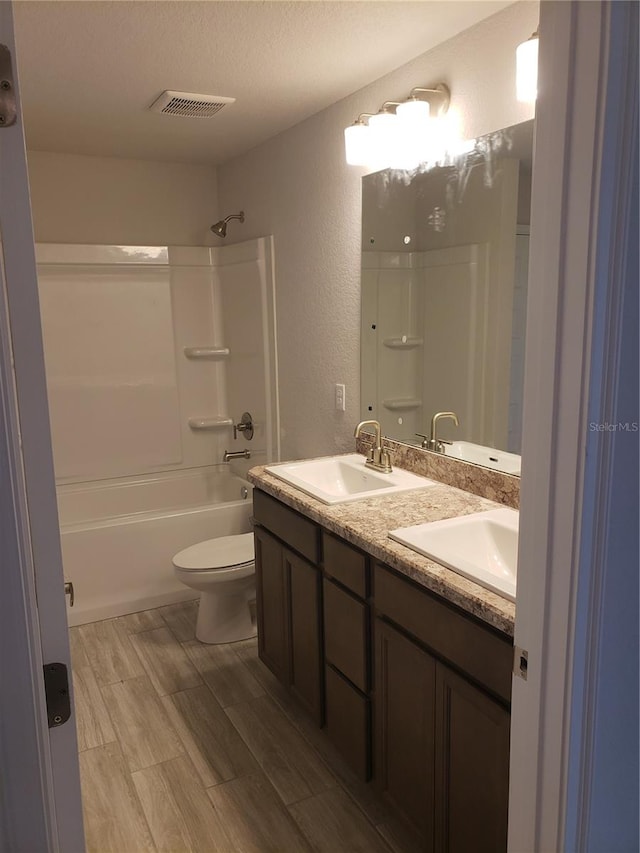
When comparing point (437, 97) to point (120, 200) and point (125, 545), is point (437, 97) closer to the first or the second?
point (120, 200)

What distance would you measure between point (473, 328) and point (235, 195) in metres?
2.12

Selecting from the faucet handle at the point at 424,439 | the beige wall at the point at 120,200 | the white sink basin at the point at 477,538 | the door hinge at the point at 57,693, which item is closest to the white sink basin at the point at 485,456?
the faucet handle at the point at 424,439

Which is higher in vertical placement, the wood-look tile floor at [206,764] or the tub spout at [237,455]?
the tub spout at [237,455]

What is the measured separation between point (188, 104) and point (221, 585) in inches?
81.9

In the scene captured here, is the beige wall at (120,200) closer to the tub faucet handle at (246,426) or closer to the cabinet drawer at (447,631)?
the tub faucet handle at (246,426)

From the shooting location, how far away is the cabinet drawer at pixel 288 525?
2.25 metres

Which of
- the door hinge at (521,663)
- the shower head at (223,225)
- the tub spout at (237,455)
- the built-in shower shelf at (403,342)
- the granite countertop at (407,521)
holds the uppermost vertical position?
the shower head at (223,225)

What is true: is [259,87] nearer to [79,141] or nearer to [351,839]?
[79,141]

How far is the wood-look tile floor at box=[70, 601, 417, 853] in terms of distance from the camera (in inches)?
79.0

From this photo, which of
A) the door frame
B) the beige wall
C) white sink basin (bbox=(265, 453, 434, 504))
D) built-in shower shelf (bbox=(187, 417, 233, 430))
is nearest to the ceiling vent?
the beige wall

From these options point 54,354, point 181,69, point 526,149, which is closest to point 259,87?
point 181,69

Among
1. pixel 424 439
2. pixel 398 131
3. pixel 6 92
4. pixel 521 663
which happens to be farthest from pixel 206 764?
pixel 398 131

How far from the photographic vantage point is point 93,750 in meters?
2.40

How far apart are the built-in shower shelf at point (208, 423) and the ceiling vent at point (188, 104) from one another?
190cm
